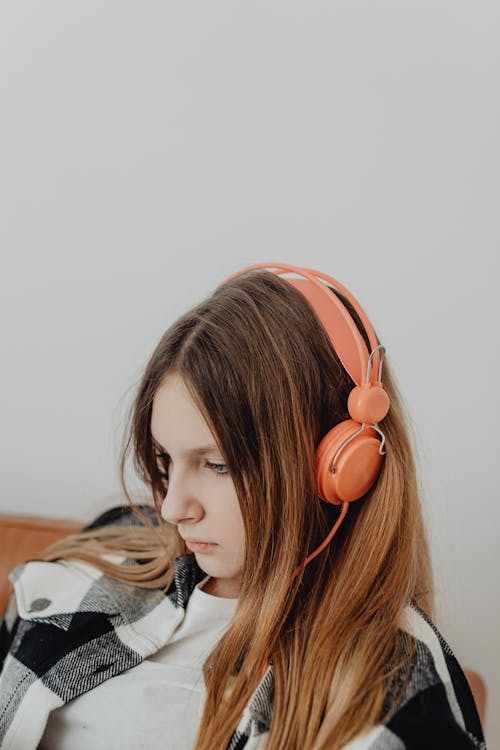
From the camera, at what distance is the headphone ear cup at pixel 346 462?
83cm

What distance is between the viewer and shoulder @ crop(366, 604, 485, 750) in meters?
0.77

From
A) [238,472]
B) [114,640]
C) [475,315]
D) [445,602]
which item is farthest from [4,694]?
[475,315]

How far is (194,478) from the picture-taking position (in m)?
0.89

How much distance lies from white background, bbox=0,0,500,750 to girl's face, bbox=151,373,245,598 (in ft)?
Answer: 1.31

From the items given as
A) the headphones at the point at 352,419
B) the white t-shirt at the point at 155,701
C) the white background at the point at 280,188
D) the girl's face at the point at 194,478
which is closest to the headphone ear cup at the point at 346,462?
the headphones at the point at 352,419

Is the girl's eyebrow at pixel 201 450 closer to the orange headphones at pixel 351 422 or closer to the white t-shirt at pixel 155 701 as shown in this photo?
the orange headphones at pixel 351 422

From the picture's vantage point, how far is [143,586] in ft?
3.67

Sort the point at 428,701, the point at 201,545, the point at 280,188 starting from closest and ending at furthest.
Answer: the point at 428,701
the point at 201,545
the point at 280,188

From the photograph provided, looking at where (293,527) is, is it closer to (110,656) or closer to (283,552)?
(283,552)

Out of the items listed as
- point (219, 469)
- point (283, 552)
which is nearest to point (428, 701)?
point (283, 552)

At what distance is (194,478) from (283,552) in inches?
5.0

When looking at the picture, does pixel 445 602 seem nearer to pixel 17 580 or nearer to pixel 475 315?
Answer: pixel 475 315

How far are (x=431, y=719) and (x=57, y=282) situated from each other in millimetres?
946

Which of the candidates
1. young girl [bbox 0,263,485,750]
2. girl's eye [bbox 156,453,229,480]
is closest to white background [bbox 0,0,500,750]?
girl's eye [bbox 156,453,229,480]
